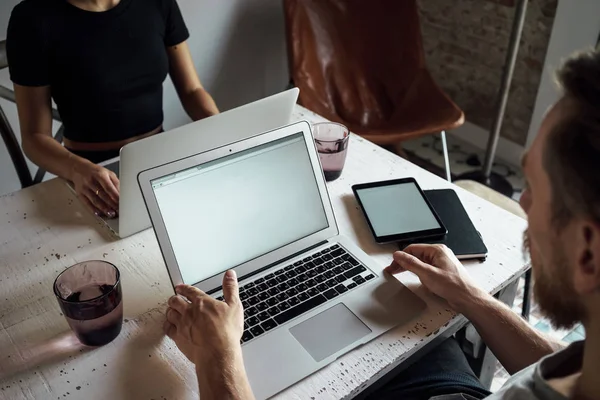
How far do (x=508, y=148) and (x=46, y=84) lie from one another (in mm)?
2207

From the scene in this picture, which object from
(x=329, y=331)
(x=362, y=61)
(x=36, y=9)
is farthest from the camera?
(x=362, y=61)

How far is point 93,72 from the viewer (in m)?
1.49

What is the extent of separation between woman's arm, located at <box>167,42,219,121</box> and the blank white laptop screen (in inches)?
27.3

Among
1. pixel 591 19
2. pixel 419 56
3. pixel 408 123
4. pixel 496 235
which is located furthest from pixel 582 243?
pixel 591 19

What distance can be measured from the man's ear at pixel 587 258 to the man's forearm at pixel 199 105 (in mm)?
1176

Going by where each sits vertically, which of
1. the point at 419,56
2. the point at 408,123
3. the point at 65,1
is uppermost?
the point at 65,1

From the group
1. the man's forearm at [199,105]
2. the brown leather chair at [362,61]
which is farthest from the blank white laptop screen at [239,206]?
the brown leather chair at [362,61]

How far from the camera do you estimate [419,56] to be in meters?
2.35

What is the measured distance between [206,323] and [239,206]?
223mm

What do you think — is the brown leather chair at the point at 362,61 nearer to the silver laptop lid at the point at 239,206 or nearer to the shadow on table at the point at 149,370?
the silver laptop lid at the point at 239,206

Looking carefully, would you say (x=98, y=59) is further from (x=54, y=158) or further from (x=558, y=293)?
(x=558, y=293)

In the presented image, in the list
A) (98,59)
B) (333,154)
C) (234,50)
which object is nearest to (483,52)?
(234,50)

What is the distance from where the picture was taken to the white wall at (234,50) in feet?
7.67

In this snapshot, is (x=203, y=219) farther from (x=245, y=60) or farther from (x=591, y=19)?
(x=591, y=19)
